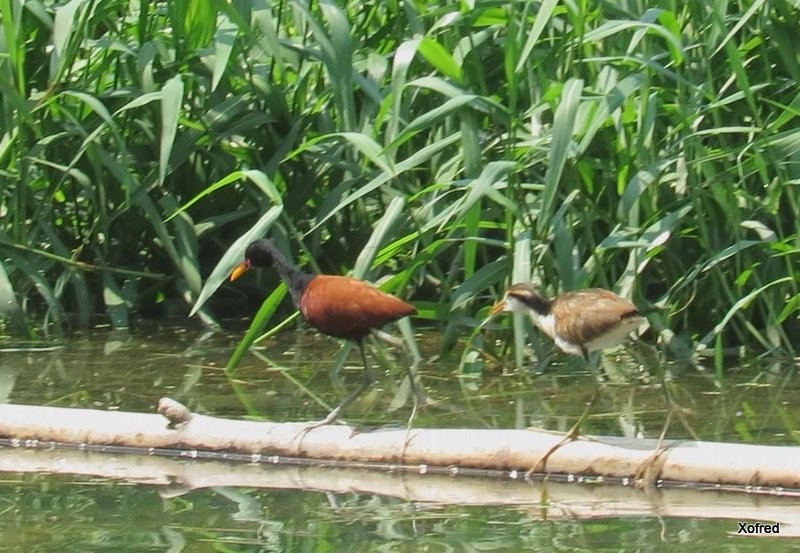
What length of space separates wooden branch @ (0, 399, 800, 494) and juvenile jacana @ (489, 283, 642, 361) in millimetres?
392

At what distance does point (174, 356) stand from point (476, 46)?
6.75ft

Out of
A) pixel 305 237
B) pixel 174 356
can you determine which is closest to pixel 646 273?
pixel 305 237

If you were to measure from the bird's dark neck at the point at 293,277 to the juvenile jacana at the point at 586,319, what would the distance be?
87 cm

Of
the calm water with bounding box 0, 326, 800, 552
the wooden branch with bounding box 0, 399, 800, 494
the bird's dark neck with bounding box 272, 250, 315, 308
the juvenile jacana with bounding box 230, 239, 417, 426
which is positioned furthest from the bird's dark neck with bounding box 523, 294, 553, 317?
the bird's dark neck with bounding box 272, 250, 315, 308

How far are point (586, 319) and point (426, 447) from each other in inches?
28.0

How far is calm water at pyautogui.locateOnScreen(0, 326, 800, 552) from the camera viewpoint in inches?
197

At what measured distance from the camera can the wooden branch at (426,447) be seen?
5.12 m

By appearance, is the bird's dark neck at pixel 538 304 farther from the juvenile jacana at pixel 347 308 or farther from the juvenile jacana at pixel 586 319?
the juvenile jacana at pixel 347 308

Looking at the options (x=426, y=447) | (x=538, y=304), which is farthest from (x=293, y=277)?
(x=426, y=447)

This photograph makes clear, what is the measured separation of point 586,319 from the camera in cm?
563

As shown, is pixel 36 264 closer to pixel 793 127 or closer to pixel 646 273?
pixel 646 273

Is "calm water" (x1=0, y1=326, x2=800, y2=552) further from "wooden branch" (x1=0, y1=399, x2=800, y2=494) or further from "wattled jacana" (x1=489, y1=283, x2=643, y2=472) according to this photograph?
"wattled jacana" (x1=489, y1=283, x2=643, y2=472)

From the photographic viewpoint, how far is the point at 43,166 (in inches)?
319

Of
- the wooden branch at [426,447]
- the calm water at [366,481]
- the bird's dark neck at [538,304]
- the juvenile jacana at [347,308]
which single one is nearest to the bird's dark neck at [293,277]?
the juvenile jacana at [347,308]
